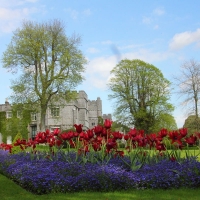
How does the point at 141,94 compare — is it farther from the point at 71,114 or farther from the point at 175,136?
the point at 175,136

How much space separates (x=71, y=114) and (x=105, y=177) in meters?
50.8

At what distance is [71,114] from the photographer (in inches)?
2333

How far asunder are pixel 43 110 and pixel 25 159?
2672cm

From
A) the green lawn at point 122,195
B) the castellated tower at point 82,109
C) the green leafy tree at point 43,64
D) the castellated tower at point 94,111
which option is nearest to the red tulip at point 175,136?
the green lawn at point 122,195

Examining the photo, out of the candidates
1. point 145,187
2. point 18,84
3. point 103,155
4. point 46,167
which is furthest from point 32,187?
point 18,84

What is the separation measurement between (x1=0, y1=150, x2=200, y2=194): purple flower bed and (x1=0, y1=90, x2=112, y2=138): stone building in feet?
127

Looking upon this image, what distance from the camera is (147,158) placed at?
10.5 metres

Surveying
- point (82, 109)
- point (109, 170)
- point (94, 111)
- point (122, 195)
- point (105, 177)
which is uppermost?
point (94, 111)

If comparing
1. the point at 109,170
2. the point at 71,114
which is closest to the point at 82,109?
the point at 71,114

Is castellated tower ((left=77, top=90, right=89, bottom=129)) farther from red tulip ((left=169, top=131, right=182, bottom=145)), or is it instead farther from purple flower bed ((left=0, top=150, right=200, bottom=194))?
purple flower bed ((left=0, top=150, right=200, bottom=194))

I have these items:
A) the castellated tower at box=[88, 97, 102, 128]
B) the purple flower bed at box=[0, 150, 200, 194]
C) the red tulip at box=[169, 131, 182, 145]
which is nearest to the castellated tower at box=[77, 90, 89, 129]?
the castellated tower at box=[88, 97, 102, 128]

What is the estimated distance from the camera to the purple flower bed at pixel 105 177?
8727 millimetres

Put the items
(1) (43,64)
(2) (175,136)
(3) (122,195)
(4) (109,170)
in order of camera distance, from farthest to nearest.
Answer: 1. (1) (43,64)
2. (2) (175,136)
3. (4) (109,170)
4. (3) (122,195)

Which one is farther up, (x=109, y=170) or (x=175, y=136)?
(x=175, y=136)
